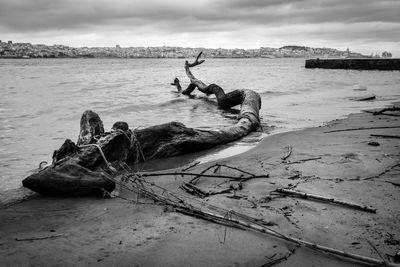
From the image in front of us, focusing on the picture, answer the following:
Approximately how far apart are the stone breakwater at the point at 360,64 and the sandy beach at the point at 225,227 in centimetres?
4841

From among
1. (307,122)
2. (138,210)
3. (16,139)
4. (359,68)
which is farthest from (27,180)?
(359,68)

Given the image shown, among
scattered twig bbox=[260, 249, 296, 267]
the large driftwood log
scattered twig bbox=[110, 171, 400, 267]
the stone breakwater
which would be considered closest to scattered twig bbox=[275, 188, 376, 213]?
scattered twig bbox=[110, 171, 400, 267]

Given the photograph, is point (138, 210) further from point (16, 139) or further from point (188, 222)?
point (16, 139)

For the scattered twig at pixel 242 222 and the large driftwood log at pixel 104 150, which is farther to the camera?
the large driftwood log at pixel 104 150

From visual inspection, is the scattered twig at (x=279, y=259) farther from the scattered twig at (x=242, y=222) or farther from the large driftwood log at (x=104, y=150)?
the large driftwood log at (x=104, y=150)

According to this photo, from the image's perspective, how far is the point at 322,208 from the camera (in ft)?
10.3

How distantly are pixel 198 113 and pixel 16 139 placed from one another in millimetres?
5822

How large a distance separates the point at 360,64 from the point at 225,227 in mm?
54020

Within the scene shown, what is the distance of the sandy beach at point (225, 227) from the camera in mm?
2400

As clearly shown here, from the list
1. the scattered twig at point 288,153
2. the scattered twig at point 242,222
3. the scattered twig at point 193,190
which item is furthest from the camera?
the scattered twig at point 288,153

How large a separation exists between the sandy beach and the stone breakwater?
159ft

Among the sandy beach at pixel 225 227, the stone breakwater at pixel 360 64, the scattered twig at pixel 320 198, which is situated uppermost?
the stone breakwater at pixel 360 64

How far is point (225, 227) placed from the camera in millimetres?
2811

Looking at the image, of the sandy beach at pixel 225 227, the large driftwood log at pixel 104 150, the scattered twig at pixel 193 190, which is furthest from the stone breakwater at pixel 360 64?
the scattered twig at pixel 193 190
